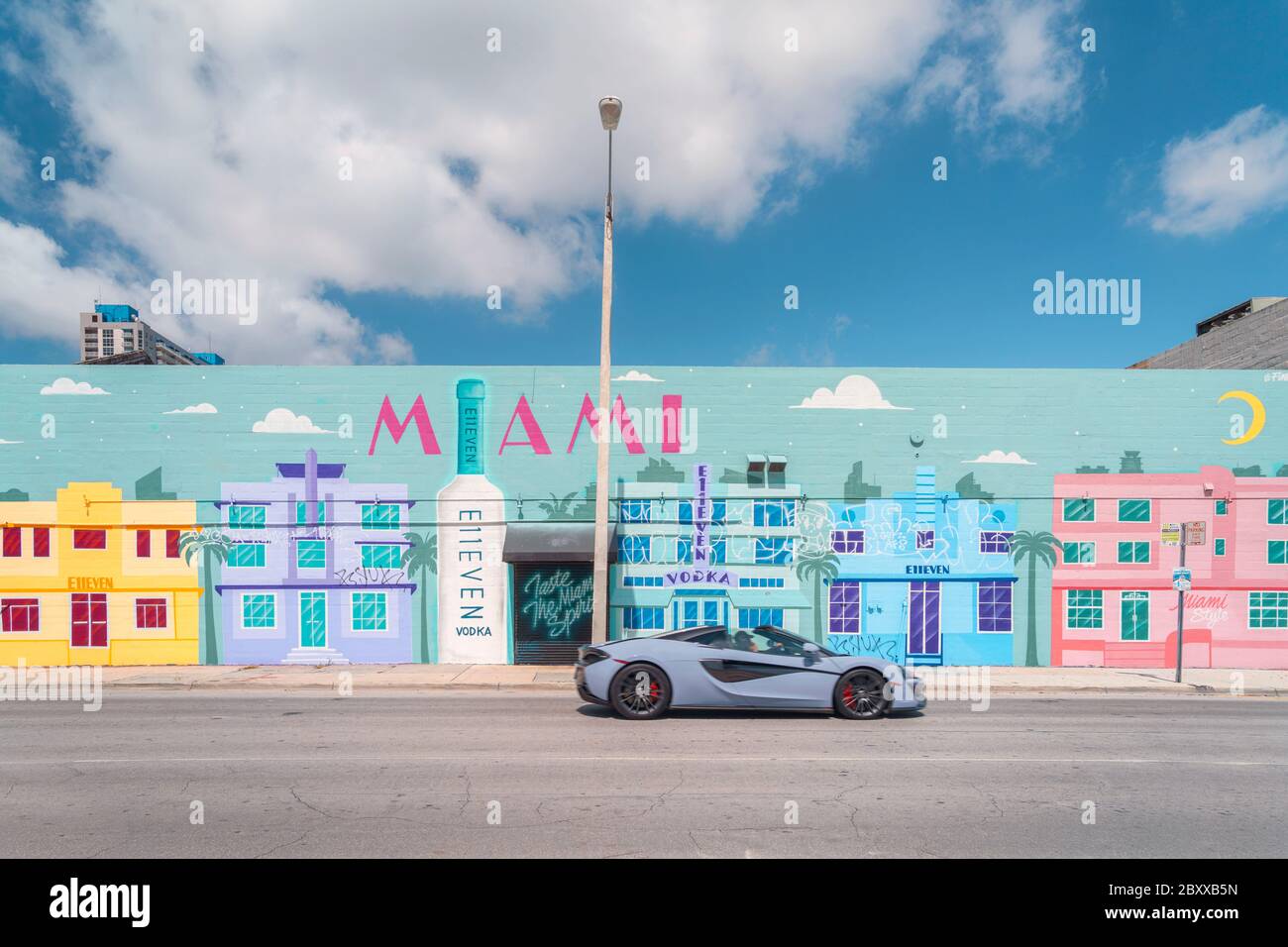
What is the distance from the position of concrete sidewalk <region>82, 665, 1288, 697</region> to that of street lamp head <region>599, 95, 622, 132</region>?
31.3 feet

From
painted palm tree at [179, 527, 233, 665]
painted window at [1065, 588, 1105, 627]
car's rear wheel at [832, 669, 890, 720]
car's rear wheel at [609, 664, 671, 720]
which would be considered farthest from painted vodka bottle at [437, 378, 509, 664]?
painted window at [1065, 588, 1105, 627]

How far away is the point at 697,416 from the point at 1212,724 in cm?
922

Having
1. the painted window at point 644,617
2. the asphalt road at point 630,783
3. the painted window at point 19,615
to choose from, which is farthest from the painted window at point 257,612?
the painted window at point 644,617

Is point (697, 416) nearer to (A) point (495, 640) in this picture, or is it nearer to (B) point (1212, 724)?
(A) point (495, 640)

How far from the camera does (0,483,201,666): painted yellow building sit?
13.2m

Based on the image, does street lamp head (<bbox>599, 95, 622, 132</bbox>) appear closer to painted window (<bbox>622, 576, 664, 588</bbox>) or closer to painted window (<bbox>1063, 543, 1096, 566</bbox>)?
painted window (<bbox>622, 576, 664, 588</bbox>)

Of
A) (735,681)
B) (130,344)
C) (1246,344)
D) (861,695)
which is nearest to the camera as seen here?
(735,681)

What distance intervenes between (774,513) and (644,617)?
3.36 m

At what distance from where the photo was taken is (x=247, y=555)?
13.3 metres

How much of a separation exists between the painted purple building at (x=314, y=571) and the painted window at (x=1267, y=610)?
1691 cm

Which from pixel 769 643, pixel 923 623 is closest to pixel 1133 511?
pixel 923 623

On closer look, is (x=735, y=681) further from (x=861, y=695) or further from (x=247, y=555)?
(x=247, y=555)

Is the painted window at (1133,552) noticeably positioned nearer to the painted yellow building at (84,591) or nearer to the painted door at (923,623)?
the painted door at (923,623)
